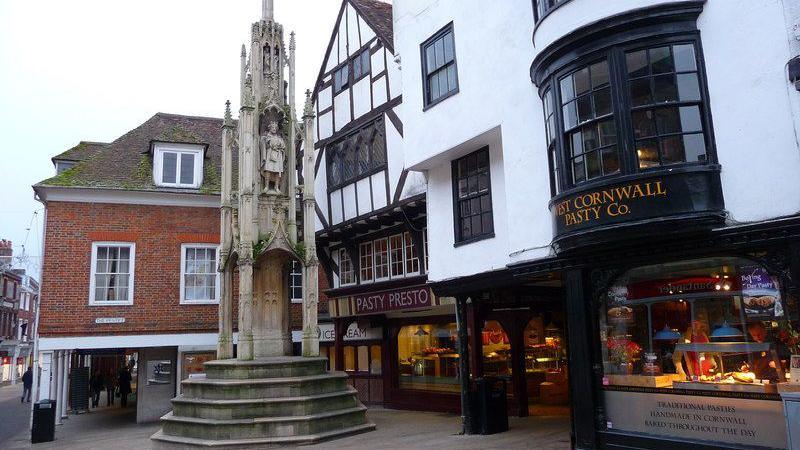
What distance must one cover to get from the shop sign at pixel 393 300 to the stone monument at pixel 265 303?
293 cm

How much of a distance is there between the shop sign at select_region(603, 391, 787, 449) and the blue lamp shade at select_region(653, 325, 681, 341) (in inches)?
30.4

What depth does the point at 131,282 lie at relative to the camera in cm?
1842

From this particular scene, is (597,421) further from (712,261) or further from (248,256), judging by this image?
(248,256)

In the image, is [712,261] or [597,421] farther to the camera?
[597,421]

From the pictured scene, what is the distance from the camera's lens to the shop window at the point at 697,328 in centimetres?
747

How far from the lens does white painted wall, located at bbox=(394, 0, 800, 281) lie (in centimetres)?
727

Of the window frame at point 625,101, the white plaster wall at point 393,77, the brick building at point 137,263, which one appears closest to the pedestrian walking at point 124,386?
the brick building at point 137,263

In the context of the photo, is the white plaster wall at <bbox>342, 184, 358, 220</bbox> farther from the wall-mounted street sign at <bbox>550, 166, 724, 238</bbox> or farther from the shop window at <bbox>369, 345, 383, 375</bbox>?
the wall-mounted street sign at <bbox>550, 166, 724, 238</bbox>

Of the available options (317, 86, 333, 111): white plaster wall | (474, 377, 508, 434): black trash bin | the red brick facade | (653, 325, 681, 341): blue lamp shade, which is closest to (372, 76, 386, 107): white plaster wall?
(317, 86, 333, 111): white plaster wall

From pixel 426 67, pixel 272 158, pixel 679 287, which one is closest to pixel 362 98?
pixel 272 158

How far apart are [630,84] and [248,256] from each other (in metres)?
8.63

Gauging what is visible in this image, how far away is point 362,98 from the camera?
1791 centimetres

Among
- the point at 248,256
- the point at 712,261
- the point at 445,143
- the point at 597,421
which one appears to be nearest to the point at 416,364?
the point at 248,256

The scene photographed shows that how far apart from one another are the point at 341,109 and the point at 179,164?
5603 millimetres
